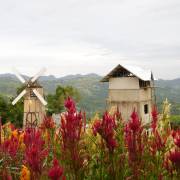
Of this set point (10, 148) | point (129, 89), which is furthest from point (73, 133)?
point (129, 89)

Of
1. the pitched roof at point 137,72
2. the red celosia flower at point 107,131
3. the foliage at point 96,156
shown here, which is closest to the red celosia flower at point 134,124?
the foliage at point 96,156

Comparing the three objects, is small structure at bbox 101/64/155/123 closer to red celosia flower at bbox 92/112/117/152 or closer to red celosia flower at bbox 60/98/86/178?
red celosia flower at bbox 92/112/117/152

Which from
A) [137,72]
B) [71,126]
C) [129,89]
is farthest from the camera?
[137,72]

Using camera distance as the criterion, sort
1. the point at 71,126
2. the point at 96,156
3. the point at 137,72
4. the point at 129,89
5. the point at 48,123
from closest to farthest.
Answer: the point at 71,126 → the point at 96,156 → the point at 48,123 → the point at 129,89 → the point at 137,72

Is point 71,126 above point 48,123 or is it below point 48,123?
above

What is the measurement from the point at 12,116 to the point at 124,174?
49.4m

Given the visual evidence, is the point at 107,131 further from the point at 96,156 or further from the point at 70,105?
the point at 96,156

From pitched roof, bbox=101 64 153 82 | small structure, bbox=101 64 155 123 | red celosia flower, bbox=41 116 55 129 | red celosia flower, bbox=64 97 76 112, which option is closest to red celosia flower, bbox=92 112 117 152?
red celosia flower, bbox=64 97 76 112

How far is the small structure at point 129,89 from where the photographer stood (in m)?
39.7

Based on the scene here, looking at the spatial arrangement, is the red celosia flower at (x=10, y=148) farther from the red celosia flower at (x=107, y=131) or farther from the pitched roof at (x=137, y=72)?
the pitched roof at (x=137, y=72)

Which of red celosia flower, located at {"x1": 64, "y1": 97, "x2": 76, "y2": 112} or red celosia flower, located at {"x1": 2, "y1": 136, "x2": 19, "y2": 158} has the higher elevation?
red celosia flower, located at {"x1": 64, "y1": 97, "x2": 76, "y2": 112}

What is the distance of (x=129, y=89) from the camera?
40.3 m

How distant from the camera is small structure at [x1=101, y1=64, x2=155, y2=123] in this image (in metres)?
39.7

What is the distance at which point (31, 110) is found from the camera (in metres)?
36.2
